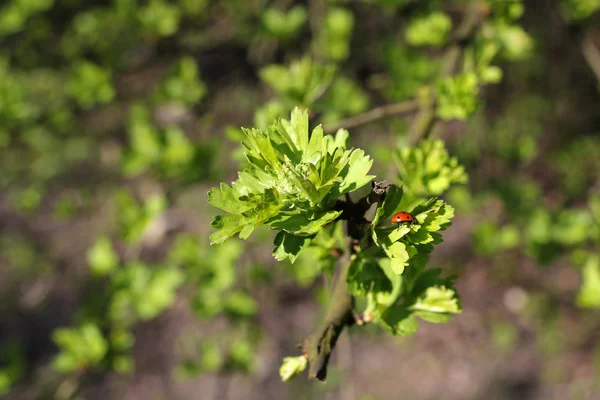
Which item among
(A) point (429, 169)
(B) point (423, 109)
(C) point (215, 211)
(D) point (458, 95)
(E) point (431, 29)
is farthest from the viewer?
(C) point (215, 211)

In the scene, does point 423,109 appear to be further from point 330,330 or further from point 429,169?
point 330,330

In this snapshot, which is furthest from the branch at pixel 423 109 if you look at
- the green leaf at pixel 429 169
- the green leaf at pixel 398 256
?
the green leaf at pixel 398 256

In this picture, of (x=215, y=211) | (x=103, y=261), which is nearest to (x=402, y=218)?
(x=103, y=261)

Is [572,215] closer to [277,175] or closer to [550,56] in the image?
[550,56]

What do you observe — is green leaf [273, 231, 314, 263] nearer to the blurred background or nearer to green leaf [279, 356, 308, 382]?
green leaf [279, 356, 308, 382]

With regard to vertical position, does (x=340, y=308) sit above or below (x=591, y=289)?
above

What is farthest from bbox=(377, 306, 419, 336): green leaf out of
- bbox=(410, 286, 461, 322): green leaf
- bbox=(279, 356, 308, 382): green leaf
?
bbox=(279, 356, 308, 382): green leaf

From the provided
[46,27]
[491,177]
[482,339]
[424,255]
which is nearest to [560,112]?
[491,177]
